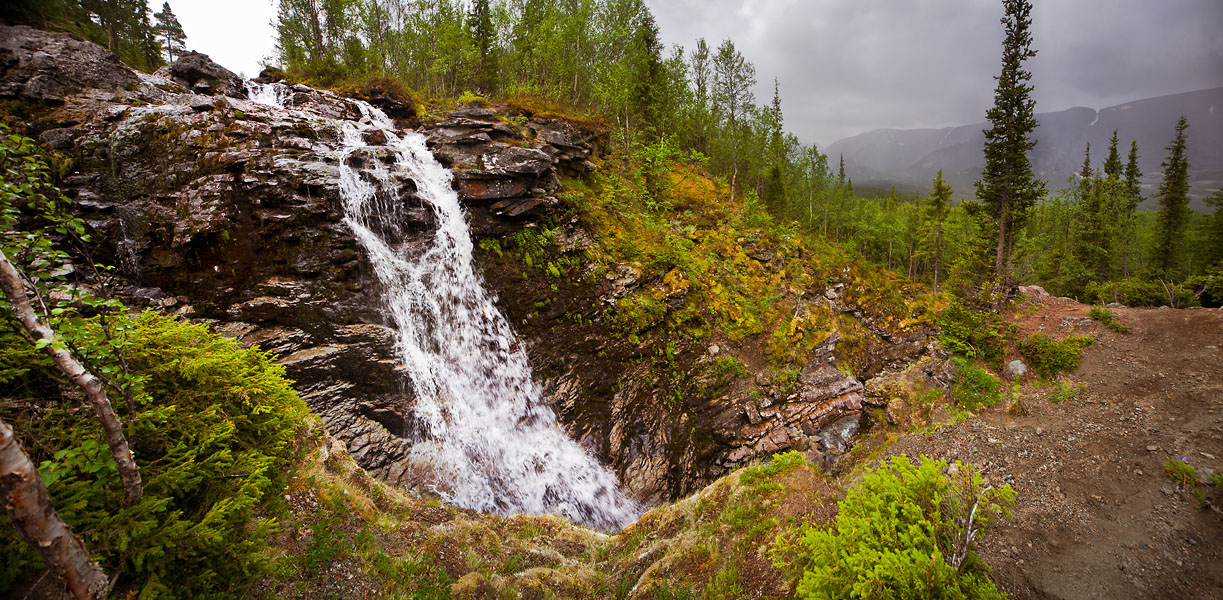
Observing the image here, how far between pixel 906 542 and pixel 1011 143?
2799cm

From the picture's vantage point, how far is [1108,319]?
1653 cm

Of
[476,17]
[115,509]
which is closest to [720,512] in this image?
[115,509]

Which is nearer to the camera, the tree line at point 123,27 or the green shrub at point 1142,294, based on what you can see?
the green shrub at point 1142,294

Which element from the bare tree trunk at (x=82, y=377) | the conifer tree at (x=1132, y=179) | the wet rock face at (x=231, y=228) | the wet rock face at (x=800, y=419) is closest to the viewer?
the bare tree trunk at (x=82, y=377)

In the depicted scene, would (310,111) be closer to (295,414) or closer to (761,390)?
(295,414)

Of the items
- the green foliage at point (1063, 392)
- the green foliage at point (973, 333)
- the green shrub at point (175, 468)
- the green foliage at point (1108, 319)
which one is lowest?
the green foliage at point (1063, 392)

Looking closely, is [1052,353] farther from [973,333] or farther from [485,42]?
[485,42]

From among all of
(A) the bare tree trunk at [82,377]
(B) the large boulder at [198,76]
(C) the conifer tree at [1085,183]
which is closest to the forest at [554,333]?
(A) the bare tree trunk at [82,377]

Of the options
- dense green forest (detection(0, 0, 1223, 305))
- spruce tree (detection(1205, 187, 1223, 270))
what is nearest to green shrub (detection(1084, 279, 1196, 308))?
dense green forest (detection(0, 0, 1223, 305))

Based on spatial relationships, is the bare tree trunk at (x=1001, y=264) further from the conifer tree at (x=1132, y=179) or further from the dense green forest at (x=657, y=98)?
the conifer tree at (x=1132, y=179)

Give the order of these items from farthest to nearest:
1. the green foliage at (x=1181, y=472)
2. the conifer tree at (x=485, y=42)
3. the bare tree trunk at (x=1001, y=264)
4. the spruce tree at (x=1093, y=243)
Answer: the spruce tree at (x=1093, y=243), the conifer tree at (x=485, y=42), the bare tree trunk at (x=1001, y=264), the green foliage at (x=1181, y=472)

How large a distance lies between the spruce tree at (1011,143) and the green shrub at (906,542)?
22890mm

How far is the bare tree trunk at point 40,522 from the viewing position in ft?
8.59

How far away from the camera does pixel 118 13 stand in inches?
1383
